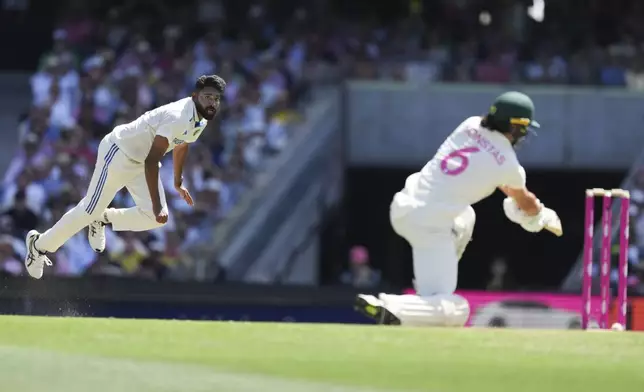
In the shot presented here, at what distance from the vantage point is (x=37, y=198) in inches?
723

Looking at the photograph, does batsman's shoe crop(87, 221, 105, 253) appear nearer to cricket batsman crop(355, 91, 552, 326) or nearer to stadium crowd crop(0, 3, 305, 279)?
cricket batsman crop(355, 91, 552, 326)

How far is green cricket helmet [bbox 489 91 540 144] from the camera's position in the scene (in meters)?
10.5

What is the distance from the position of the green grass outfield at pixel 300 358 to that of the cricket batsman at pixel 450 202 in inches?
27.2

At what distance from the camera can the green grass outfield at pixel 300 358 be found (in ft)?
23.2

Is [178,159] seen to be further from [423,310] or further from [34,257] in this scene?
[423,310]

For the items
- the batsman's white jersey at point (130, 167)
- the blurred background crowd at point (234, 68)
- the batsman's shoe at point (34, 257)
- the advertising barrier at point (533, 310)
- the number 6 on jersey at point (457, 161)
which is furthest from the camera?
the blurred background crowd at point (234, 68)

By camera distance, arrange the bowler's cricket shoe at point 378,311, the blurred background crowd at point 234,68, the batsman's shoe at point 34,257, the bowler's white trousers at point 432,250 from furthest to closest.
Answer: the blurred background crowd at point 234,68 → the batsman's shoe at point 34,257 → the bowler's white trousers at point 432,250 → the bowler's cricket shoe at point 378,311

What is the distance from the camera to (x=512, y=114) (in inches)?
412

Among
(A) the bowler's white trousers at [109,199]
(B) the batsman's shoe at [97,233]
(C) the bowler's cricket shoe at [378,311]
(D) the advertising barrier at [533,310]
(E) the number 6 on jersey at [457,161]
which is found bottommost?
(D) the advertising barrier at [533,310]

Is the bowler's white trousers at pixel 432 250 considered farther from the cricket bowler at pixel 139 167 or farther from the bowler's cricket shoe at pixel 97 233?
the bowler's cricket shoe at pixel 97 233

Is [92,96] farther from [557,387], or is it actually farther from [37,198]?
[557,387]

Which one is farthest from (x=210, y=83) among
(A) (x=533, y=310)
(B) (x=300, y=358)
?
(A) (x=533, y=310)

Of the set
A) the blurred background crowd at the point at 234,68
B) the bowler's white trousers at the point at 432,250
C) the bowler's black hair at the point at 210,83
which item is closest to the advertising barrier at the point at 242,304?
the blurred background crowd at the point at 234,68

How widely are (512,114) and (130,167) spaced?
114 inches
